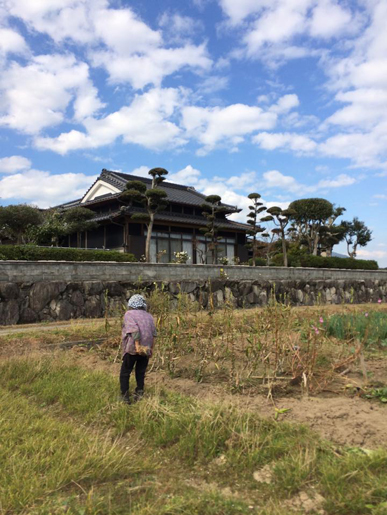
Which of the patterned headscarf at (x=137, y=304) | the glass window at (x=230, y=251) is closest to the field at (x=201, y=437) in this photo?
the patterned headscarf at (x=137, y=304)

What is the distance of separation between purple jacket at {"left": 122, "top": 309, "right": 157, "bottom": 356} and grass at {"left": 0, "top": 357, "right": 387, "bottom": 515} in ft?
2.02

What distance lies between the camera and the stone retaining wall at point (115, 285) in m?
12.8

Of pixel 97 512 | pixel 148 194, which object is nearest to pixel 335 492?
pixel 97 512

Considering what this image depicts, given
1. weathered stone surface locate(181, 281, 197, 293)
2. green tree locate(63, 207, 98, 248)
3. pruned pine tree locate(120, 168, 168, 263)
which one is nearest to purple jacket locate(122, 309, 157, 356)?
weathered stone surface locate(181, 281, 197, 293)

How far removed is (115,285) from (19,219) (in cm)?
1112

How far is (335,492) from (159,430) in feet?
5.41

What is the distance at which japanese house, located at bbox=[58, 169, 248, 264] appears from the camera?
2666cm

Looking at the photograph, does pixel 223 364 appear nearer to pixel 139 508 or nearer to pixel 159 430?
pixel 159 430

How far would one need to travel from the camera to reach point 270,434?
11.3 feet

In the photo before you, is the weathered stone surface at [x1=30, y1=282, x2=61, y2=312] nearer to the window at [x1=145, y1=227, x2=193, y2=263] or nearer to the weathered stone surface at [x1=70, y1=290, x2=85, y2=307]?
the weathered stone surface at [x1=70, y1=290, x2=85, y2=307]

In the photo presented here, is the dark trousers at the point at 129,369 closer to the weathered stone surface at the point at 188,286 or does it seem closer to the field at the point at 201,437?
the field at the point at 201,437

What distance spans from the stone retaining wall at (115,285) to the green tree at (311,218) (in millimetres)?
17017

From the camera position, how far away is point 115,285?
14.9 metres

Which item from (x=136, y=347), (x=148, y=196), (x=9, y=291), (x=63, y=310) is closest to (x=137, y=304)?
(x=136, y=347)
